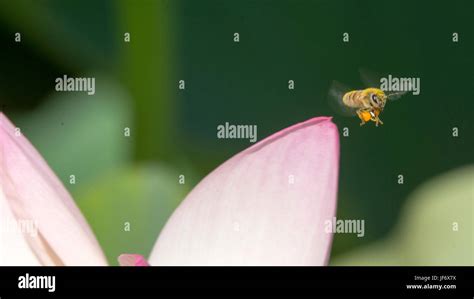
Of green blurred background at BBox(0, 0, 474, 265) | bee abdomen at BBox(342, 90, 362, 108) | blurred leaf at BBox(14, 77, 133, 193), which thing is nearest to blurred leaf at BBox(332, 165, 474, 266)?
green blurred background at BBox(0, 0, 474, 265)

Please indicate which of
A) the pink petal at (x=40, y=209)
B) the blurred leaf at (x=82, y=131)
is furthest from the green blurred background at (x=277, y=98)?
the pink petal at (x=40, y=209)

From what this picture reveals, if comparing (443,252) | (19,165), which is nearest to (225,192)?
(19,165)

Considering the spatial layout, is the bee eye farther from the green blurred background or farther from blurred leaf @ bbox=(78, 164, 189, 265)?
blurred leaf @ bbox=(78, 164, 189, 265)

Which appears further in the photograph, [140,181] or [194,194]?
[140,181]

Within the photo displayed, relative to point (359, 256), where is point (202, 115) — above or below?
above

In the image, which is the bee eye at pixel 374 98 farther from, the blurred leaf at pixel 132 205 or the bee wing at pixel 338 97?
the blurred leaf at pixel 132 205
